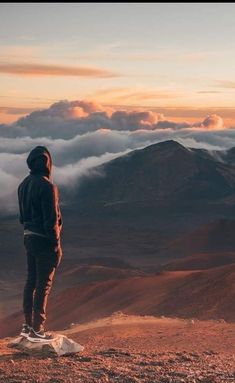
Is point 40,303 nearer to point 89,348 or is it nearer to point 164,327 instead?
point 89,348

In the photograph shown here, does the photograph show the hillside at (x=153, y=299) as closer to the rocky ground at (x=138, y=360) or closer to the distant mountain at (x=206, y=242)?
the rocky ground at (x=138, y=360)

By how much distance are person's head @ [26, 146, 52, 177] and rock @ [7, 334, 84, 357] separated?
2.07 meters

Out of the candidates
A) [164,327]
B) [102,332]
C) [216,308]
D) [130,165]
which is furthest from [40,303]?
[130,165]

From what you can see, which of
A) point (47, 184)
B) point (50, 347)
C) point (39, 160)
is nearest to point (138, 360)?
point (50, 347)

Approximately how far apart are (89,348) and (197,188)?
78259 millimetres

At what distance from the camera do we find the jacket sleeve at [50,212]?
24.6 feet

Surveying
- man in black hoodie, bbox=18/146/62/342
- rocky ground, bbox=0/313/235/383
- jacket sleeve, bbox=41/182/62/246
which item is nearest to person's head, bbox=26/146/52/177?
man in black hoodie, bbox=18/146/62/342

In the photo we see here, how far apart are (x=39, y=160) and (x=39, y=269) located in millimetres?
1302

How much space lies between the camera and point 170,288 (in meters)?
19.6

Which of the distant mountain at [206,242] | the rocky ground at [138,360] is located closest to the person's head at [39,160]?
the rocky ground at [138,360]

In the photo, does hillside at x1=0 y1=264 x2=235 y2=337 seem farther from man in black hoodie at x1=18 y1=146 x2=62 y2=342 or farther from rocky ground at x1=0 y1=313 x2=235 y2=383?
man in black hoodie at x1=18 y1=146 x2=62 y2=342

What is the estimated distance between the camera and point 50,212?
7508 millimetres

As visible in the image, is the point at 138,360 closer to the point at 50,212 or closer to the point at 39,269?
the point at 39,269

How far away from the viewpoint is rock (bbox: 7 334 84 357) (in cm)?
783
